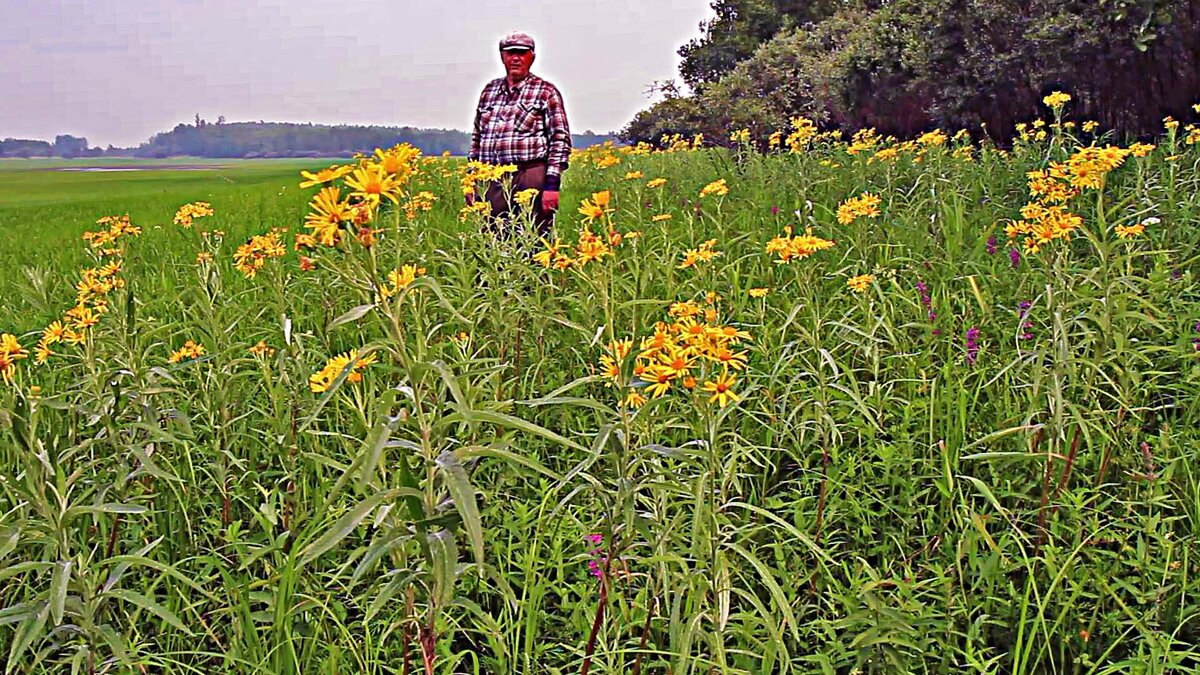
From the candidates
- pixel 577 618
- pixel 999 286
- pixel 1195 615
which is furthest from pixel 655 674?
pixel 999 286

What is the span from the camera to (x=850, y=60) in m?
8.78

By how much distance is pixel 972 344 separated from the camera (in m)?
2.45

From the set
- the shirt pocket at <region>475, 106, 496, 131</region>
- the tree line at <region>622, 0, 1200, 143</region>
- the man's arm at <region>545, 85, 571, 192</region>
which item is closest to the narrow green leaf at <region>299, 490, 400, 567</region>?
the man's arm at <region>545, 85, 571, 192</region>

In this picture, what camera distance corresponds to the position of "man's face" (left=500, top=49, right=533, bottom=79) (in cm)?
434

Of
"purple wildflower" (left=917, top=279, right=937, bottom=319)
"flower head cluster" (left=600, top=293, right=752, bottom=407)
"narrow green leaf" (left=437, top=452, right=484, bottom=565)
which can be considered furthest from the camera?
"purple wildflower" (left=917, top=279, right=937, bottom=319)

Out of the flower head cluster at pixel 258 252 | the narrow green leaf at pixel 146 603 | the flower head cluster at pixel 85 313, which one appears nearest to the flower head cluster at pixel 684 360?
the narrow green leaf at pixel 146 603

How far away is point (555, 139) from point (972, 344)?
2.53 m

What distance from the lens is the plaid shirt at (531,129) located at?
14.3 ft

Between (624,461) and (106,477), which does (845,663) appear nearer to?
(624,461)

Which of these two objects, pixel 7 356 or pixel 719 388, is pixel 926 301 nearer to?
pixel 719 388

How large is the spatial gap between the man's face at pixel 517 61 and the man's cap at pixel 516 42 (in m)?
0.02

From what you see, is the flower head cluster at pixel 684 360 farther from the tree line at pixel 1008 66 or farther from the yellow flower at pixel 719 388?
the tree line at pixel 1008 66

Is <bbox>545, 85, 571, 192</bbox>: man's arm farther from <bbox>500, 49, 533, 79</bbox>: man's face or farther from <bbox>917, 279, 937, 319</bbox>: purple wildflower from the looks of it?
<bbox>917, 279, 937, 319</bbox>: purple wildflower

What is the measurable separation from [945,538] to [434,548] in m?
1.22
